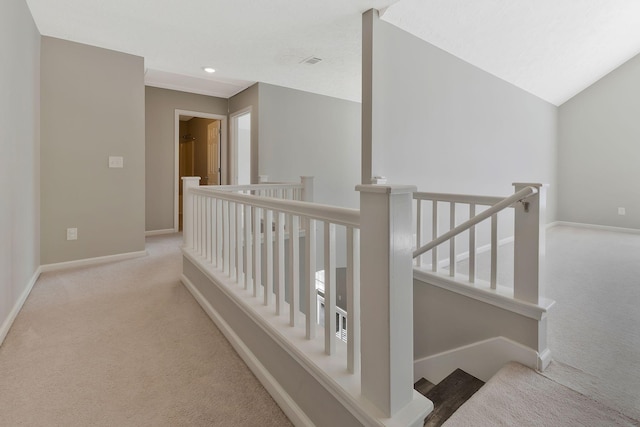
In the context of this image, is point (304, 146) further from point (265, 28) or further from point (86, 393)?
point (86, 393)

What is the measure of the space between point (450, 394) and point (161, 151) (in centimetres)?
506

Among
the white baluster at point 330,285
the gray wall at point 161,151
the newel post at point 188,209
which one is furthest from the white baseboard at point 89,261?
the white baluster at point 330,285

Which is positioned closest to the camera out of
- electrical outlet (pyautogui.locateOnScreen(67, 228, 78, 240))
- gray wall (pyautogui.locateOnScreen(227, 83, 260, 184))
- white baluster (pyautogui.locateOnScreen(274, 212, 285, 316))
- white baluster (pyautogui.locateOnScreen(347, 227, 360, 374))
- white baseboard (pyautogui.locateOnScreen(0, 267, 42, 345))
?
white baluster (pyautogui.locateOnScreen(347, 227, 360, 374))

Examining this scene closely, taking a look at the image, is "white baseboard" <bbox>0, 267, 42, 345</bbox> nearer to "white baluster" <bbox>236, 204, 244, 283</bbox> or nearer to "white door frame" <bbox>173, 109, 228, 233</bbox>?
"white baluster" <bbox>236, 204, 244, 283</bbox>

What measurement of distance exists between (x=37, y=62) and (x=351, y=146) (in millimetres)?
4175

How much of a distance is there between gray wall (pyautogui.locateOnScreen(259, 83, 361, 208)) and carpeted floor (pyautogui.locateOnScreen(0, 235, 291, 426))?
2754 millimetres

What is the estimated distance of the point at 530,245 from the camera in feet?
5.55

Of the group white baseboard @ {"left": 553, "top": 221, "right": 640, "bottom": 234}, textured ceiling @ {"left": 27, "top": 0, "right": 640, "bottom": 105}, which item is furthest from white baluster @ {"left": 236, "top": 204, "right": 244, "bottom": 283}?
white baseboard @ {"left": 553, "top": 221, "right": 640, "bottom": 234}

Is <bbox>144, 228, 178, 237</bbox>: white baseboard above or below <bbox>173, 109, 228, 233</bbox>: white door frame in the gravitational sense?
below

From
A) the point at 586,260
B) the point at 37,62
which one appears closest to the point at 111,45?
the point at 37,62

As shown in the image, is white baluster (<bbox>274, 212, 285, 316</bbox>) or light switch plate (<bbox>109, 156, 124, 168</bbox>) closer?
white baluster (<bbox>274, 212, 285, 316</bbox>)

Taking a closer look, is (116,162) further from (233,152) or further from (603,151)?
(603,151)

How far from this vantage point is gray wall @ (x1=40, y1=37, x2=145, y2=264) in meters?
3.20

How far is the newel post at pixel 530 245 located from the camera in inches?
65.5
